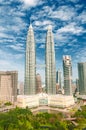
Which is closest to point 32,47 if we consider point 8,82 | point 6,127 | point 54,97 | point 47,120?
point 8,82

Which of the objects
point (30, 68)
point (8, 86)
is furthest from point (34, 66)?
point (8, 86)

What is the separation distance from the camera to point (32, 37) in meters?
177

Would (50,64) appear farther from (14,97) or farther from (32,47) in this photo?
(14,97)

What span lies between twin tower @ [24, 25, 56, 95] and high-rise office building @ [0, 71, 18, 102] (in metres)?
10.3

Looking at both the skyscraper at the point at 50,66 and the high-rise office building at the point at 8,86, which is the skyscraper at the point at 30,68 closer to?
the high-rise office building at the point at 8,86

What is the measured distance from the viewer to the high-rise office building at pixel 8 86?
167 meters

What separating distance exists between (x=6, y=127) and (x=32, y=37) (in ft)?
395

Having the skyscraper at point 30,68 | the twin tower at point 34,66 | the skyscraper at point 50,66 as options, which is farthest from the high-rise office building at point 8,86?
the skyscraper at point 50,66

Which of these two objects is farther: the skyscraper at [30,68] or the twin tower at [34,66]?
the twin tower at [34,66]

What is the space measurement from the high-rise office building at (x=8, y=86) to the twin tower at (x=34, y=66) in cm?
1033

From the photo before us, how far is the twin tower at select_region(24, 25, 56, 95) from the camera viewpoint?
6875 inches

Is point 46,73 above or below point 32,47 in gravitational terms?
below

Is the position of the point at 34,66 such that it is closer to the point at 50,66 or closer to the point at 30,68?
the point at 30,68

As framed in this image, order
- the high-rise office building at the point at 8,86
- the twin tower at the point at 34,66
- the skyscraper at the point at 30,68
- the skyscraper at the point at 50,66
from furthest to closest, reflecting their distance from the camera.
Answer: the skyscraper at the point at 50,66 → the twin tower at the point at 34,66 → the skyscraper at the point at 30,68 → the high-rise office building at the point at 8,86
